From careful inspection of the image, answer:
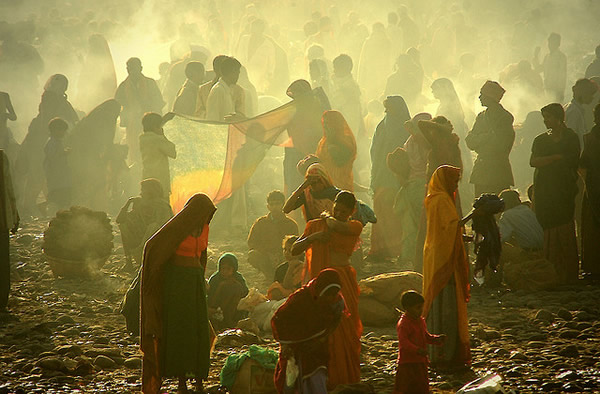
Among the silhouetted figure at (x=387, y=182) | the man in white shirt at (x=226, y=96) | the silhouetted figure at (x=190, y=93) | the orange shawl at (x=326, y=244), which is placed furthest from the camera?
the silhouetted figure at (x=190, y=93)

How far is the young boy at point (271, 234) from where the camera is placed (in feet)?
32.8

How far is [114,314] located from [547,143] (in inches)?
178

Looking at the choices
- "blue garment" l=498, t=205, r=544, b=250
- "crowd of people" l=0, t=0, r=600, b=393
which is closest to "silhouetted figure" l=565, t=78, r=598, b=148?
"crowd of people" l=0, t=0, r=600, b=393

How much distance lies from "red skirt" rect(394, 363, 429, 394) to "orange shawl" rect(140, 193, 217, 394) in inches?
62.1

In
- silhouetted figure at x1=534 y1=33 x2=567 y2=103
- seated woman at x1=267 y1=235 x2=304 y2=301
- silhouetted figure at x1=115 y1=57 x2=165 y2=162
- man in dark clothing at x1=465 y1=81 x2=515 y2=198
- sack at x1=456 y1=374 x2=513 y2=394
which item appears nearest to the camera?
sack at x1=456 y1=374 x2=513 y2=394

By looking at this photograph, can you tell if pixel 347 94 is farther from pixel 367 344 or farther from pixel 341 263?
pixel 341 263

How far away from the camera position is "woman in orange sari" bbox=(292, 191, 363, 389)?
19.5 feet

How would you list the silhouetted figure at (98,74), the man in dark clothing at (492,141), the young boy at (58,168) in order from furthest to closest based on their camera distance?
the silhouetted figure at (98,74) < the young boy at (58,168) < the man in dark clothing at (492,141)

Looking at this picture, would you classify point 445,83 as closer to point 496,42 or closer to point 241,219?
point 241,219

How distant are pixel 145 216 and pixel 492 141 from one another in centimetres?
401

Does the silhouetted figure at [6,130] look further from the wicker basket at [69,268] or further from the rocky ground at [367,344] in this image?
the rocky ground at [367,344]

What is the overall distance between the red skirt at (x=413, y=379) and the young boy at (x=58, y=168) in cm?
944

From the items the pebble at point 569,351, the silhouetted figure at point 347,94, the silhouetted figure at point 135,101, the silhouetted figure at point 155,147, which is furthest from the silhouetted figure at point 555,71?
the pebble at point 569,351

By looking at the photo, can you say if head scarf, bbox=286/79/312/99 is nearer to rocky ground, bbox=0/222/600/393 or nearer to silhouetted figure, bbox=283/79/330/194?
silhouetted figure, bbox=283/79/330/194
